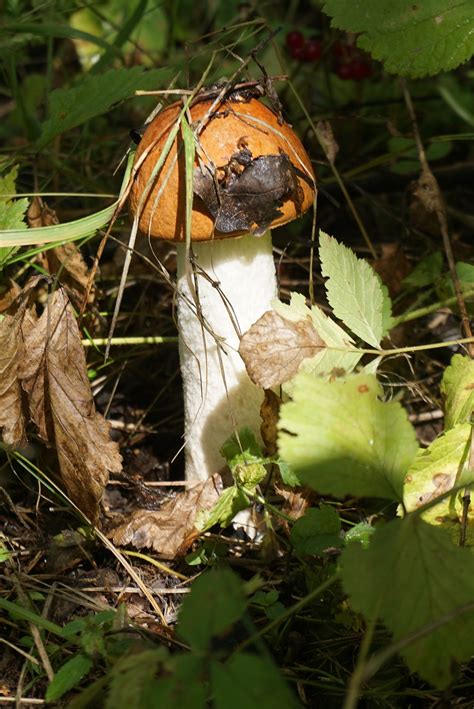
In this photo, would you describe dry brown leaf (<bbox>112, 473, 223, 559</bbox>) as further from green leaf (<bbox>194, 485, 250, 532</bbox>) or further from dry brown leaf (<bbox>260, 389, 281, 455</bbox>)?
dry brown leaf (<bbox>260, 389, 281, 455</bbox>)

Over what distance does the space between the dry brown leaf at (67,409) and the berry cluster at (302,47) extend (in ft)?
7.58

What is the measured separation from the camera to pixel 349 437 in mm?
1851

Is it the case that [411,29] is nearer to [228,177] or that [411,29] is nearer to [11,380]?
[228,177]

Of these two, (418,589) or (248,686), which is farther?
(418,589)

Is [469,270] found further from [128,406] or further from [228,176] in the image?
[128,406]

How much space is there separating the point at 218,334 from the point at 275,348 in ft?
1.65

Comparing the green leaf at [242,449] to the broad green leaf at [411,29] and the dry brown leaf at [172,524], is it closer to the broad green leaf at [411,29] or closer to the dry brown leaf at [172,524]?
the dry brown leaf at [172,524]

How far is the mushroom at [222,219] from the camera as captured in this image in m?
2.30

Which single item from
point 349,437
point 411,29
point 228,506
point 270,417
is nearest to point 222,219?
point 270,417

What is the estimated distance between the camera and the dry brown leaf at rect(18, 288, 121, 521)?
2561 millimetres

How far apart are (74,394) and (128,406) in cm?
87

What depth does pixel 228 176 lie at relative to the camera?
2303mm

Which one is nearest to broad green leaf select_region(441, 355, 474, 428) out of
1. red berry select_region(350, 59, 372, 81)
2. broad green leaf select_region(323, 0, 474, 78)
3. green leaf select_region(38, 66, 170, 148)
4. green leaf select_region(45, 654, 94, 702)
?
broad green leaf select_region(323, 0, 474, 78)

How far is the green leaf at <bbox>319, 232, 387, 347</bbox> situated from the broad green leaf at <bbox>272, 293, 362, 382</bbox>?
0.06 metres
